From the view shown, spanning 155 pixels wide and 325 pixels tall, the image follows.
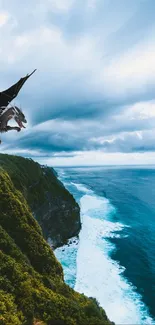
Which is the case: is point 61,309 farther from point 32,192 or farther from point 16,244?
point 32,192

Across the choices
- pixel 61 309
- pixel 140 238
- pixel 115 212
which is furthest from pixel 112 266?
pixel 115 212

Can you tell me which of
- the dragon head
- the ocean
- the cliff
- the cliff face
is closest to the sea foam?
the ocean

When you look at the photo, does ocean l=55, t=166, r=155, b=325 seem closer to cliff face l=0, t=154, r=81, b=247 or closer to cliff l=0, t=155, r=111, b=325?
cliff face l=0, t=154, r=81, b=247

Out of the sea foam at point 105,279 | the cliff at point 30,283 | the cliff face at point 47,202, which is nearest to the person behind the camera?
the cliff at point 30,283

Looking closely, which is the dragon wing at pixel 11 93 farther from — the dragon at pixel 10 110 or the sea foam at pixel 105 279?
the sea foam at pixel 105 279

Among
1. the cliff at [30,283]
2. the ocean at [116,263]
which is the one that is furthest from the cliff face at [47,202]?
the cliff at [30,283]

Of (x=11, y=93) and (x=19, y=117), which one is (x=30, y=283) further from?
(x=11, y=93)
